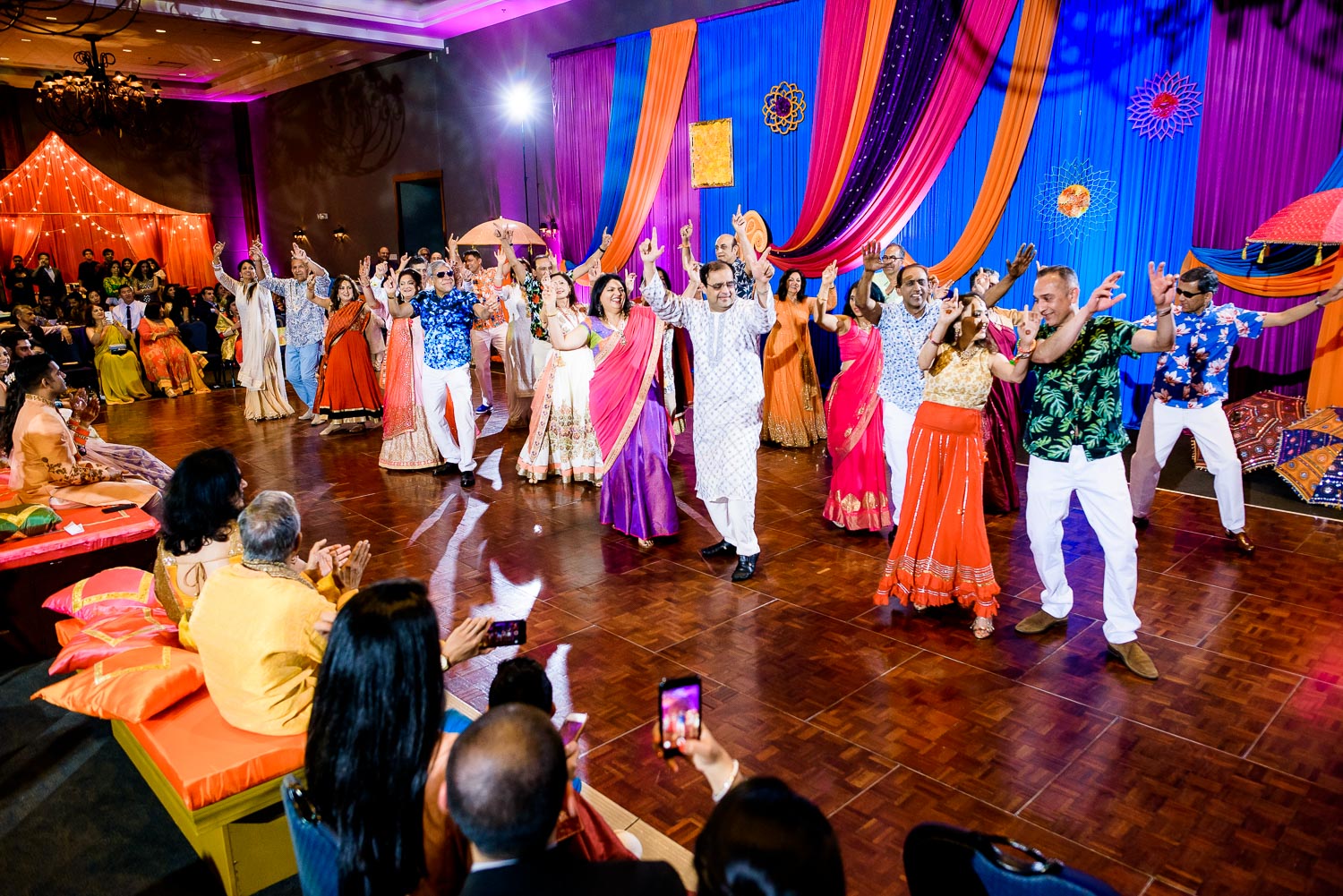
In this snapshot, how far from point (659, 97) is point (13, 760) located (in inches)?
331

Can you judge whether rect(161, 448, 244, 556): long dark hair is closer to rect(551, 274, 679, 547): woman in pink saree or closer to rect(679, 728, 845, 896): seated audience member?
rect(679, 728, 845, 896): seated audience member

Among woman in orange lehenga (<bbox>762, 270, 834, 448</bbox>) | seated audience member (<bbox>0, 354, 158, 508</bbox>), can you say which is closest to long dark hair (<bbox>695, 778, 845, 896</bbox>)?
seated audience member (<bbox>0, 354, 158, 508</bbox>)

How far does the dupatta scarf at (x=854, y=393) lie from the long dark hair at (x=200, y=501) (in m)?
3.15

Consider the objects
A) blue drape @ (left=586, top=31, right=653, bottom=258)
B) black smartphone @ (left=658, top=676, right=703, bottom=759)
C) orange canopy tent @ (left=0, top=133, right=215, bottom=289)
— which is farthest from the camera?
orange canopy tent @ (left=0, top=133, right=215, bottom=289)

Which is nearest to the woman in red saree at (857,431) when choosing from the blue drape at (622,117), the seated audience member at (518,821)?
the seated audience member at (518,821)

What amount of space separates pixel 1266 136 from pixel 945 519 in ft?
13.6

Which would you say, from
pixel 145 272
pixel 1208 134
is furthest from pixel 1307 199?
pixel 145 272

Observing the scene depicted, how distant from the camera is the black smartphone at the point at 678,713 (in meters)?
1.63

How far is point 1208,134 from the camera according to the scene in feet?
20.2

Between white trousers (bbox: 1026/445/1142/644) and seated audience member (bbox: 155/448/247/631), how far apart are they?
8.85ft

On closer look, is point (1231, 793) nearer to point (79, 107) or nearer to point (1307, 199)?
point (1307, 199)

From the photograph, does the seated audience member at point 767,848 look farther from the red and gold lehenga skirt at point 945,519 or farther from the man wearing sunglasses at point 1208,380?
the man wearing sunglasses at point 1208,380

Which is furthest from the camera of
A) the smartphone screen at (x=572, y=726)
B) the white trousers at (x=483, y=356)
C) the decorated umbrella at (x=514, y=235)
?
the decorated umbrella at (x=514, y=235)

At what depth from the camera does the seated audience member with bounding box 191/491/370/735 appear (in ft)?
7.71
